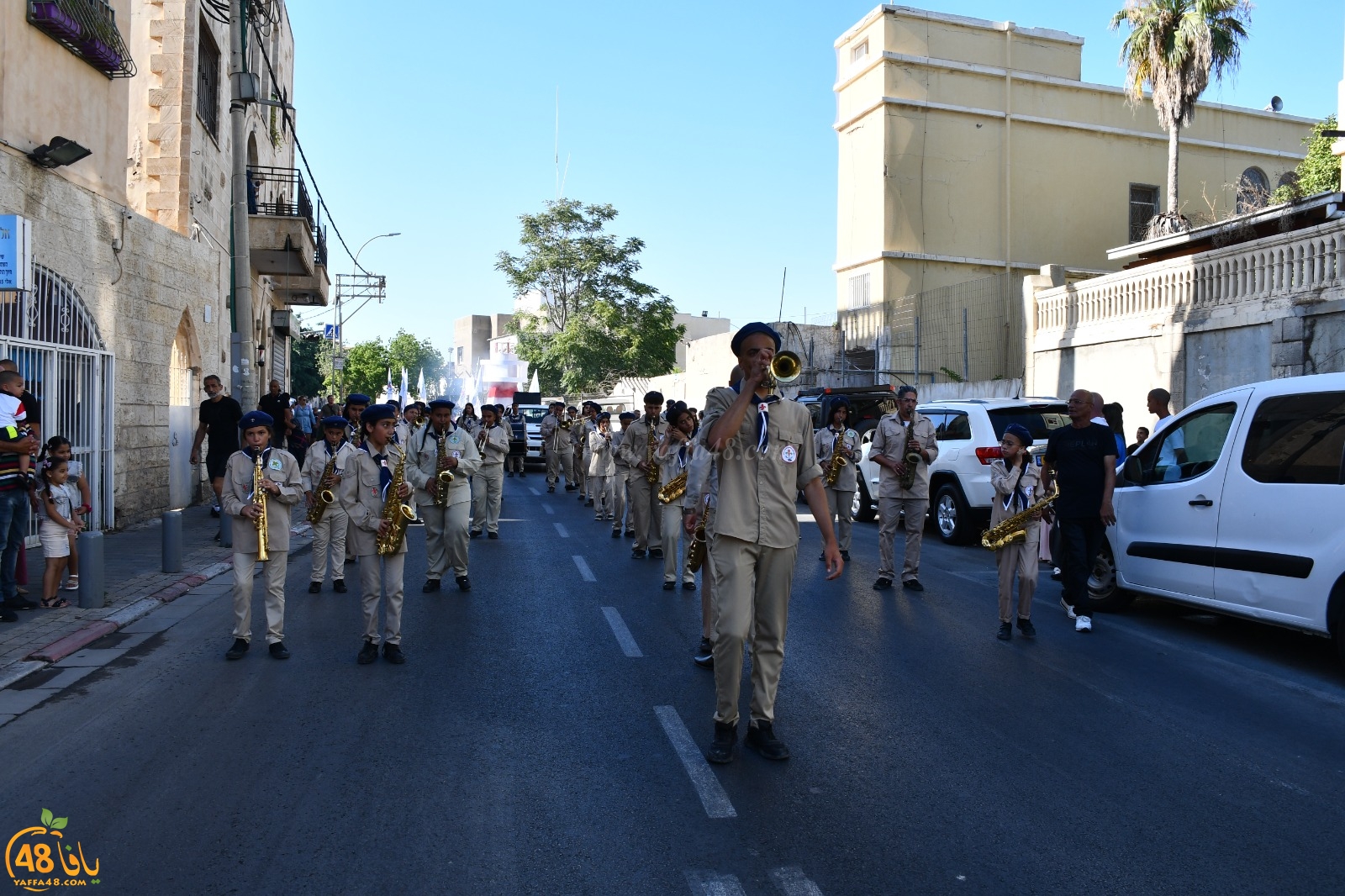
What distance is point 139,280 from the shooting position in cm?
1545

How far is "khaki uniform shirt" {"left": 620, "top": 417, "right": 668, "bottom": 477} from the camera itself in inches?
513

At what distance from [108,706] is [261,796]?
7.16 ft

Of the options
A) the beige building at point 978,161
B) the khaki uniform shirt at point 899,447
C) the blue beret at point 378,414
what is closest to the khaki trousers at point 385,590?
the blue beret at point 378,414

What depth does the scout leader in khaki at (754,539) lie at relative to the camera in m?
5.18

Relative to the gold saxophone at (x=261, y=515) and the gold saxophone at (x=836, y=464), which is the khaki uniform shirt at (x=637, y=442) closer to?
the gold saxophone at (x=836, y=464)

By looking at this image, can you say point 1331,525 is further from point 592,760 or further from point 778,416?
point 592,760

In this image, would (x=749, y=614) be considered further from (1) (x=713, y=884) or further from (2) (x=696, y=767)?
(1) (x=713, y=884)

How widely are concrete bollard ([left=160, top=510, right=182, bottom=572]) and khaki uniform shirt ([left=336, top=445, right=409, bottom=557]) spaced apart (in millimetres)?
3977

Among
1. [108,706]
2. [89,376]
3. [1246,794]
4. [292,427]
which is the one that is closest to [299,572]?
[292,427]

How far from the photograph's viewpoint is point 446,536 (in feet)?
34.8

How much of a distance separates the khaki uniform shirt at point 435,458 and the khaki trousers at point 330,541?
1034 millimetres

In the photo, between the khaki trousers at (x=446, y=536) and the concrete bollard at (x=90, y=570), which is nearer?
the concrete bollard at (x=90, y=570)

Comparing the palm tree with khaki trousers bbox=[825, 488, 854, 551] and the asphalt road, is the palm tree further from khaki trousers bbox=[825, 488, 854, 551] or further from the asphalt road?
the asphalt road

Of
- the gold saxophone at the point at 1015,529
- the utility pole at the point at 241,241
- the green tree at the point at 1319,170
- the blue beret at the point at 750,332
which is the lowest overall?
the gold saxophone at the point at 1015,529
